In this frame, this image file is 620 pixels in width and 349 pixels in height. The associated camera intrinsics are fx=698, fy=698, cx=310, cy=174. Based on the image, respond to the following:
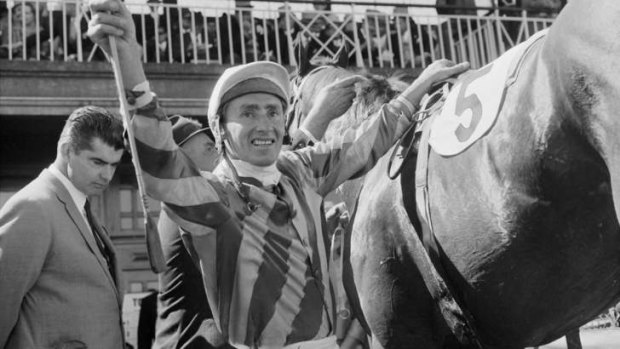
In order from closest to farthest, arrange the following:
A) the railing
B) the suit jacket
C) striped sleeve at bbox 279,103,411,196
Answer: the suit jacket → striped sleeve at bbox 279,103,411,196 → the railing

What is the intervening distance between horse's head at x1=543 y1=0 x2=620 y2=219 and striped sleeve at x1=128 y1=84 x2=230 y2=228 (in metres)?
0.97

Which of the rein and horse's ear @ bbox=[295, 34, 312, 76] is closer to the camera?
the rein

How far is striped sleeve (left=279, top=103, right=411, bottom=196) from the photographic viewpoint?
225 cm

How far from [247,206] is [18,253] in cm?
74

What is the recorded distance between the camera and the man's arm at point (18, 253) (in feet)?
6.84

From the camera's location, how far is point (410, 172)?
8.34 feet

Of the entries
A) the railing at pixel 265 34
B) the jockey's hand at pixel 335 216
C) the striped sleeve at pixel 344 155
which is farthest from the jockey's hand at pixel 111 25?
the railing at pixel 265 34

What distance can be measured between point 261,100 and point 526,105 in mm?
769

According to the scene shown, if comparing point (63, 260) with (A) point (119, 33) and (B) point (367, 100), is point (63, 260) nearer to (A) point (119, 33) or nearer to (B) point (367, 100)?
(A) point (119, 33)

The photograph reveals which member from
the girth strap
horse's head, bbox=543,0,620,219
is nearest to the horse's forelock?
the girth strap

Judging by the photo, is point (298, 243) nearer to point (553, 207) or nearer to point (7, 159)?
point (553, 207)

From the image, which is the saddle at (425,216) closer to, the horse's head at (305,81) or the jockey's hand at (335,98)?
the jockey's hand at (335,98)

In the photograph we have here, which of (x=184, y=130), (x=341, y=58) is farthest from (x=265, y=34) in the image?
(x=184, y=130)

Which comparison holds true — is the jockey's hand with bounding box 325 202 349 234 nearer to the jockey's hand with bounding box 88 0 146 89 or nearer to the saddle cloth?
the saddle cloth
